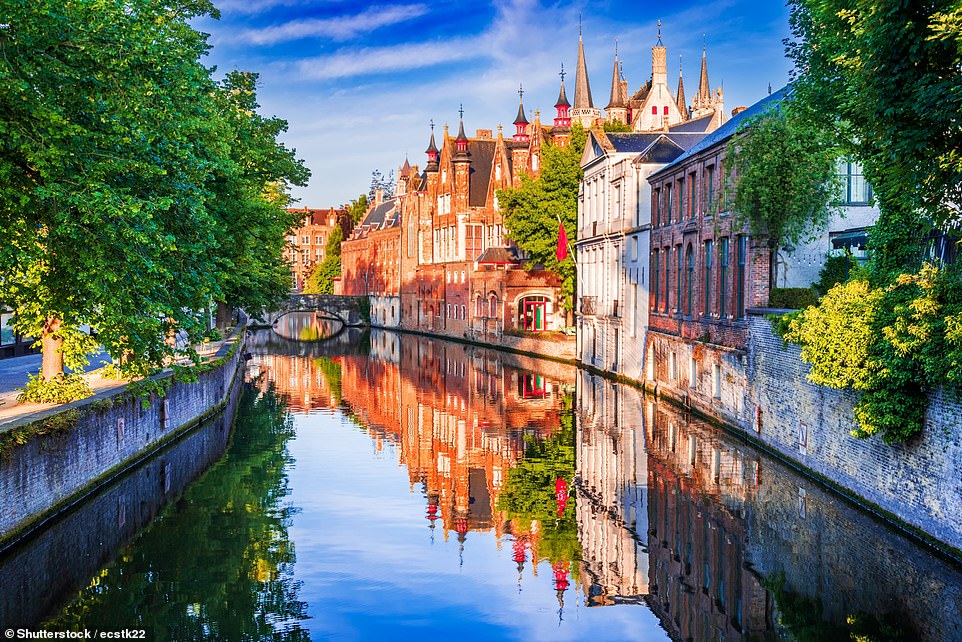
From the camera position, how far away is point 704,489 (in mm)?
Answer: 21531

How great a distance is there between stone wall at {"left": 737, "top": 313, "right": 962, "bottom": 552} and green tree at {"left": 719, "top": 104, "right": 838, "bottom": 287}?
3306 millimetres

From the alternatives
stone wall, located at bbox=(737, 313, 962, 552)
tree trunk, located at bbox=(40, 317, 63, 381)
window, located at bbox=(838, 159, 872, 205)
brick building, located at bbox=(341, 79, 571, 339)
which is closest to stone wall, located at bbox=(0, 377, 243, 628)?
tree trunk, located at bbox=(40, 317, 63, 381)

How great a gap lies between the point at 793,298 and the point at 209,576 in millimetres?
18609

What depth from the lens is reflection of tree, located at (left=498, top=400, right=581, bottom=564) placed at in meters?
18.0

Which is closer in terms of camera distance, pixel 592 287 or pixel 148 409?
pixel 148 409

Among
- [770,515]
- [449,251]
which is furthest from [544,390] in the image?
[449,251]

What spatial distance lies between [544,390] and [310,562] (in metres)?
25.6

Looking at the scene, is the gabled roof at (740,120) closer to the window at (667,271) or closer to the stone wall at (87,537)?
the window at (667,271)

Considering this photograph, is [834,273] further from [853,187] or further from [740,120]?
[740,120]

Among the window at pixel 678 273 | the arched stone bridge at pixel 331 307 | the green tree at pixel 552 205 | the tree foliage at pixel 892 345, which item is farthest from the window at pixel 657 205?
the arched stone bridge at pixel 331 307

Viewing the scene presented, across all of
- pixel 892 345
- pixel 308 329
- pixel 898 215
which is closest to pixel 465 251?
pixel 308 329

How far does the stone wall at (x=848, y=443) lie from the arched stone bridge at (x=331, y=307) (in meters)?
76.7

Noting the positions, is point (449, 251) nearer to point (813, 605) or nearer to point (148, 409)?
point (148, 409)

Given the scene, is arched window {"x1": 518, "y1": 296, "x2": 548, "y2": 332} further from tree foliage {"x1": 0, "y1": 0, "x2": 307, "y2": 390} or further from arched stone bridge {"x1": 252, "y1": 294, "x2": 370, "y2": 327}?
tree foliage {"x1": 0, "y1": 0, "x2": 307, "y2": 390}
